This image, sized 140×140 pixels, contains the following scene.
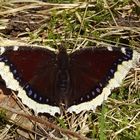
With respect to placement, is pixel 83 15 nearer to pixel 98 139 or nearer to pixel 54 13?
pixel 54 13

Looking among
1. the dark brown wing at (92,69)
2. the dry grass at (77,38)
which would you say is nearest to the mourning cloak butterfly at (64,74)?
the dark brown wing at (92,69)

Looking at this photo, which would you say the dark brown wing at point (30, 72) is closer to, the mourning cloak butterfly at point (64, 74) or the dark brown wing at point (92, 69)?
the mourning cloak butterfly at point (64, 74)

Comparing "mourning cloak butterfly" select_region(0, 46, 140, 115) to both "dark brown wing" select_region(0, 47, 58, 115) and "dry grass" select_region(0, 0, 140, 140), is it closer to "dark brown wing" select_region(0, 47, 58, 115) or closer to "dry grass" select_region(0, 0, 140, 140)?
"dark brown wing" select_region(0, 47, 58, 115)

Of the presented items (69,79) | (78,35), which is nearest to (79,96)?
(69,79)

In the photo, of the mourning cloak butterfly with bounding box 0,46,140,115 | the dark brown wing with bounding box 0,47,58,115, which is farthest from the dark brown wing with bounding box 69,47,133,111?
the dark brown wing with bounding box 0,47,58,115

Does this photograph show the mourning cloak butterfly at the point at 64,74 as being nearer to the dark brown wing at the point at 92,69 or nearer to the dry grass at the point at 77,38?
the dark brown wing at the point at 92,69
